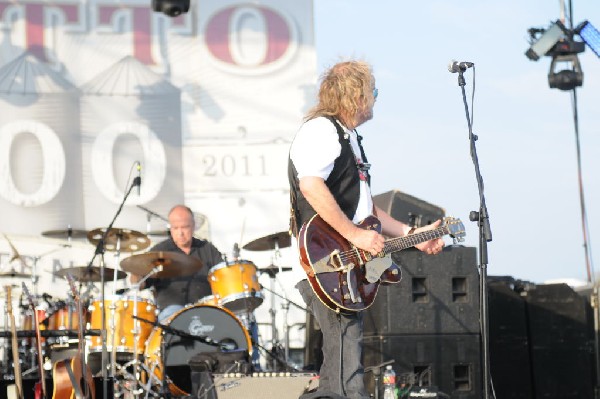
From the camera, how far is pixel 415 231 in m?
5.63

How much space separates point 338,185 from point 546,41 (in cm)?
528

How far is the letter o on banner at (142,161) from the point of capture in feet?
36.5

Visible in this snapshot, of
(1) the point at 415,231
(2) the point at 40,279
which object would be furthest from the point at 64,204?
(1) the point at 415,231

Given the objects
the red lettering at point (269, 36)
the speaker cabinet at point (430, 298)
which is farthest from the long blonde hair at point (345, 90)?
the red lettering at point (269, 36)

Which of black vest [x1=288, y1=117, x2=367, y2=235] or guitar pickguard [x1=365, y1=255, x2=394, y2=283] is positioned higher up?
black vest [x1=288, y1=117, x2=367, y2=235]

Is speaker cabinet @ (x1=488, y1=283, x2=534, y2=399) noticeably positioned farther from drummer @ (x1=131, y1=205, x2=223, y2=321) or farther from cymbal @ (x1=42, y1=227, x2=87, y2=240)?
cymbal @ (x1=42, y1=227, x2=87, y2=240)

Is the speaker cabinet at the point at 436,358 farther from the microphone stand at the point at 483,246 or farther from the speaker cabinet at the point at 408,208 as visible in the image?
the microphone stand at the point at 483,246

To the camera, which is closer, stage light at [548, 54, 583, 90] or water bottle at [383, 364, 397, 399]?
water bottle at [383, 364, 397, 399]

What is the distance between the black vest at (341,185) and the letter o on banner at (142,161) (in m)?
5.95

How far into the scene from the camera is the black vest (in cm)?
530

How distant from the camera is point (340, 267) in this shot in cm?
519

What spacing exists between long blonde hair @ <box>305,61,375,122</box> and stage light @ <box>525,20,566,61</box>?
487 cm

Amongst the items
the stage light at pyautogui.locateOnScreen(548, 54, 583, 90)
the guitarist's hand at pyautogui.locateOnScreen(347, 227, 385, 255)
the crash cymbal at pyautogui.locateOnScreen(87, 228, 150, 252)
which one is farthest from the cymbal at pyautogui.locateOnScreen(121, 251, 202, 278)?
the stage light at pyautogui.locateOnScreen(548, 54, 583, 90)

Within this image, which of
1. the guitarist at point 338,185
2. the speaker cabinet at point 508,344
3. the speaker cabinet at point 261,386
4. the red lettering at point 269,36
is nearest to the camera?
the guitarist at point 338,185
